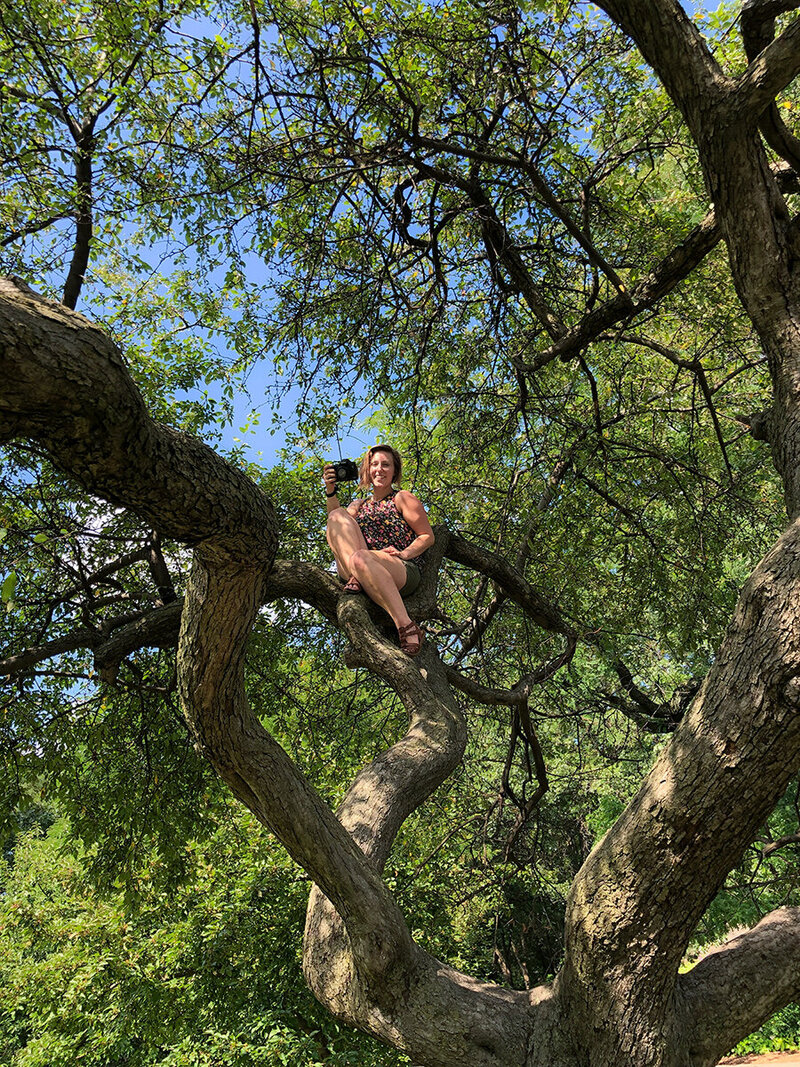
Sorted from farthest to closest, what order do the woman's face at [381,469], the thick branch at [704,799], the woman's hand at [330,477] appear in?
the woman's face at [381,469], the woman's hand at [330,477], the thick branch at [704,799]

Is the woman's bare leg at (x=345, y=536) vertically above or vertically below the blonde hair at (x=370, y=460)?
below

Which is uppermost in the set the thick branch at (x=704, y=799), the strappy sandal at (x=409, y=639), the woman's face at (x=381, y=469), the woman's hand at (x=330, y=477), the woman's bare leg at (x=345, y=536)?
the woman's face at (x=381, y=469)

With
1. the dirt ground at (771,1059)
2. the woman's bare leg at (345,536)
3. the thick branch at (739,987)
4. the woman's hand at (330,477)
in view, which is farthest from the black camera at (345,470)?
the dirt ground at (771,1059)

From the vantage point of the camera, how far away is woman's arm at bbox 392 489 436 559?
419cm

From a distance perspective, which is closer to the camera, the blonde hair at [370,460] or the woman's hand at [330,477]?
the woman's hand at [330,477]

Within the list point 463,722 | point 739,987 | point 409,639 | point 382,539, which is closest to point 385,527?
point 382,539

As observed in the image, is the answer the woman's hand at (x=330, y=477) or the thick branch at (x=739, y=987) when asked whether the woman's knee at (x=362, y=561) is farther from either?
the thick branch at (x=739, y=987)

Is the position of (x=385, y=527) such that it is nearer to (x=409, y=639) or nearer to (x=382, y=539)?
(x=382, y=539)

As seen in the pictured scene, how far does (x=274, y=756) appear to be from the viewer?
2467mm

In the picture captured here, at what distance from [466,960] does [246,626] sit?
7.77 metres

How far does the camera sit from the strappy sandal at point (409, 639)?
3.89 meters

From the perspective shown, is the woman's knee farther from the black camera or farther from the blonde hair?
the blonde hair

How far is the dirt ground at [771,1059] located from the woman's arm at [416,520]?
12205mm

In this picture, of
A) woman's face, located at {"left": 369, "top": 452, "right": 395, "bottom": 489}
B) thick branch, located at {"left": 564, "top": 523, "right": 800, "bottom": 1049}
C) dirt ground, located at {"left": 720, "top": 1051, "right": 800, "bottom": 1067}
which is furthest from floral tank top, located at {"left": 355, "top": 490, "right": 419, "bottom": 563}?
dirt ground, located at {"left": 720, "top": 1051, "right": 800, "bottom": 1067}
